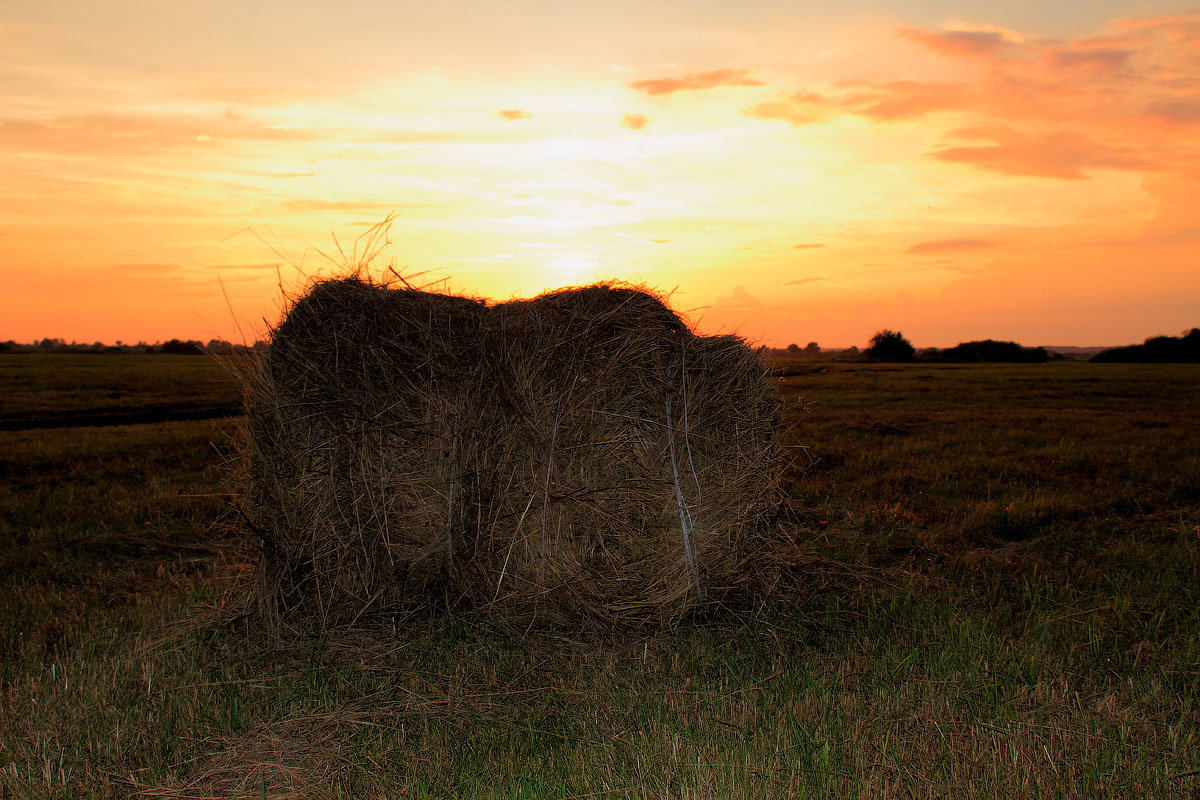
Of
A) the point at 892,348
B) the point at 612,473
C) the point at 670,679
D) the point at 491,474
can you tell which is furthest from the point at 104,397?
the point at 892,348

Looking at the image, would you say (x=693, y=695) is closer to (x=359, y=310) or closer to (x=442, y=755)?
(x=442, y=755)

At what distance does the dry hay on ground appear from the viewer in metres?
5.99

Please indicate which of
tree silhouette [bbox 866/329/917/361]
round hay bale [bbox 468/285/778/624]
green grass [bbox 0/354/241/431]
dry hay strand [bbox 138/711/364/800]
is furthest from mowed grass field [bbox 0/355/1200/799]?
tree silhouette [bbox 866/329/917/361]

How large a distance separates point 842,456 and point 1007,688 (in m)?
8.42

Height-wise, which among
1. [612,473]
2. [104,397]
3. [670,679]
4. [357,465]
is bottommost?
[670,679]

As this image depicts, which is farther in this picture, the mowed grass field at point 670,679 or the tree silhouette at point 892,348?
the tree silhouette at point 892,348

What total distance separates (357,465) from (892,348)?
5865 cm

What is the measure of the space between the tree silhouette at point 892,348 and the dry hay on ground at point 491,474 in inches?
2216

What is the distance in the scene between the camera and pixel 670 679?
509cm

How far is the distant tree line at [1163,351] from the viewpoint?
2175 inches

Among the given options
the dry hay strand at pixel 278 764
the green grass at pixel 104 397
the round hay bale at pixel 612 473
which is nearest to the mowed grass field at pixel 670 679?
the dry hay strand at pixel 278 764

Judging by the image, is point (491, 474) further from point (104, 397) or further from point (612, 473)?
point (104, 397)

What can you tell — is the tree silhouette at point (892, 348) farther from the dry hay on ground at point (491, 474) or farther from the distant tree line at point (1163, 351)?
the dry hay on ground at point (491, 474)

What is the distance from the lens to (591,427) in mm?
6172
